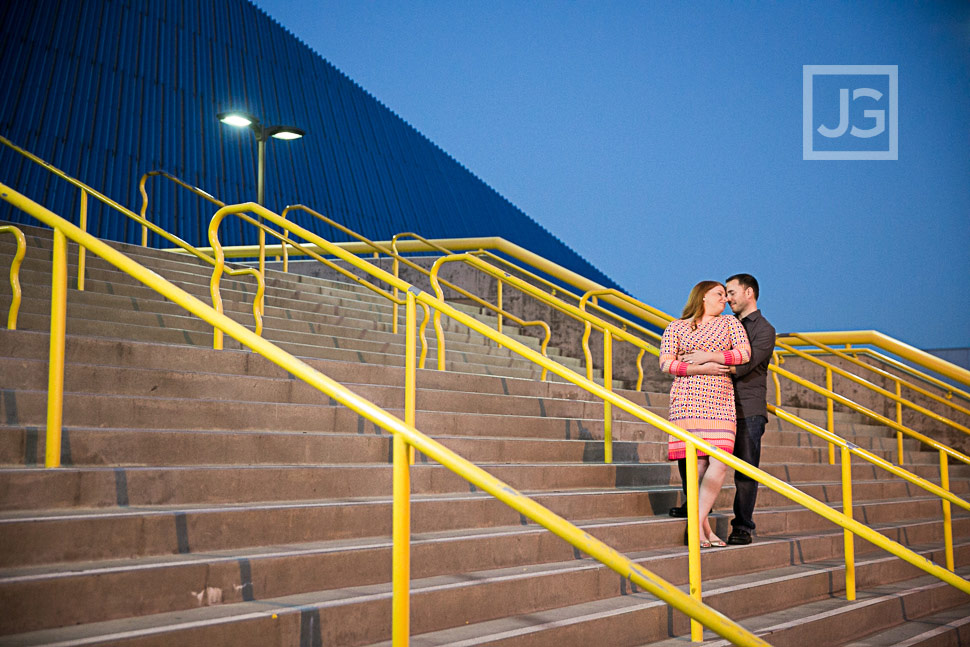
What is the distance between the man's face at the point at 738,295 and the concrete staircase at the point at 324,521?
1.19 m

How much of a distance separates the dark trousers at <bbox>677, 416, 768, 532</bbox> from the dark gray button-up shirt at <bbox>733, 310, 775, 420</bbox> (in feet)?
0.20

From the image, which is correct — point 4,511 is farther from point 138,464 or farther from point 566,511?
point 566,511

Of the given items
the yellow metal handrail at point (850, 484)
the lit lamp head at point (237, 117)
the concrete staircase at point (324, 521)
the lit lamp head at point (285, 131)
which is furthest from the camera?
the lit lamp head at point (285, 131)

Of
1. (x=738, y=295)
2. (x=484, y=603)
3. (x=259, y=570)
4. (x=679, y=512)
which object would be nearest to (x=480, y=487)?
(x=259, y=570)

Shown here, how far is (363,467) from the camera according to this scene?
4.22 m

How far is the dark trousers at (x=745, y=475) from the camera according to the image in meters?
5.01

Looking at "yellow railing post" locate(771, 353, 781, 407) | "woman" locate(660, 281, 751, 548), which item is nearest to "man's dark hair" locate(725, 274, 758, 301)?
"woman" locate(660, 281, 751, 548)

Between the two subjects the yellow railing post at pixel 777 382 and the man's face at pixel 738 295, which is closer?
the man's face at pixel 738 295

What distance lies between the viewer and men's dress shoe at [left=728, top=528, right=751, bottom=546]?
4.97 m

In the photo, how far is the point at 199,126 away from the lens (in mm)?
22016

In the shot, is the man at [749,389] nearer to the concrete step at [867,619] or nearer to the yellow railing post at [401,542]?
the concrete step at [867,619]

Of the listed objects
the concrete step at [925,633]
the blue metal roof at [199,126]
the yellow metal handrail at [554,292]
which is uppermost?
the blue metal roof at [199,126]

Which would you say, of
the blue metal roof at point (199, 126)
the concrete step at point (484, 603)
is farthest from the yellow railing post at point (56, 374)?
the blue metal roof at point (199, 126)

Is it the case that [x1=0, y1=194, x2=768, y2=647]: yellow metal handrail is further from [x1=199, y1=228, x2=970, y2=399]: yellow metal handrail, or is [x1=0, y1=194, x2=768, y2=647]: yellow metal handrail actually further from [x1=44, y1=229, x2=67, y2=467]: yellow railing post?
[x1=199, y1=228, x2=970, y2=399]: yellow metal handrail
